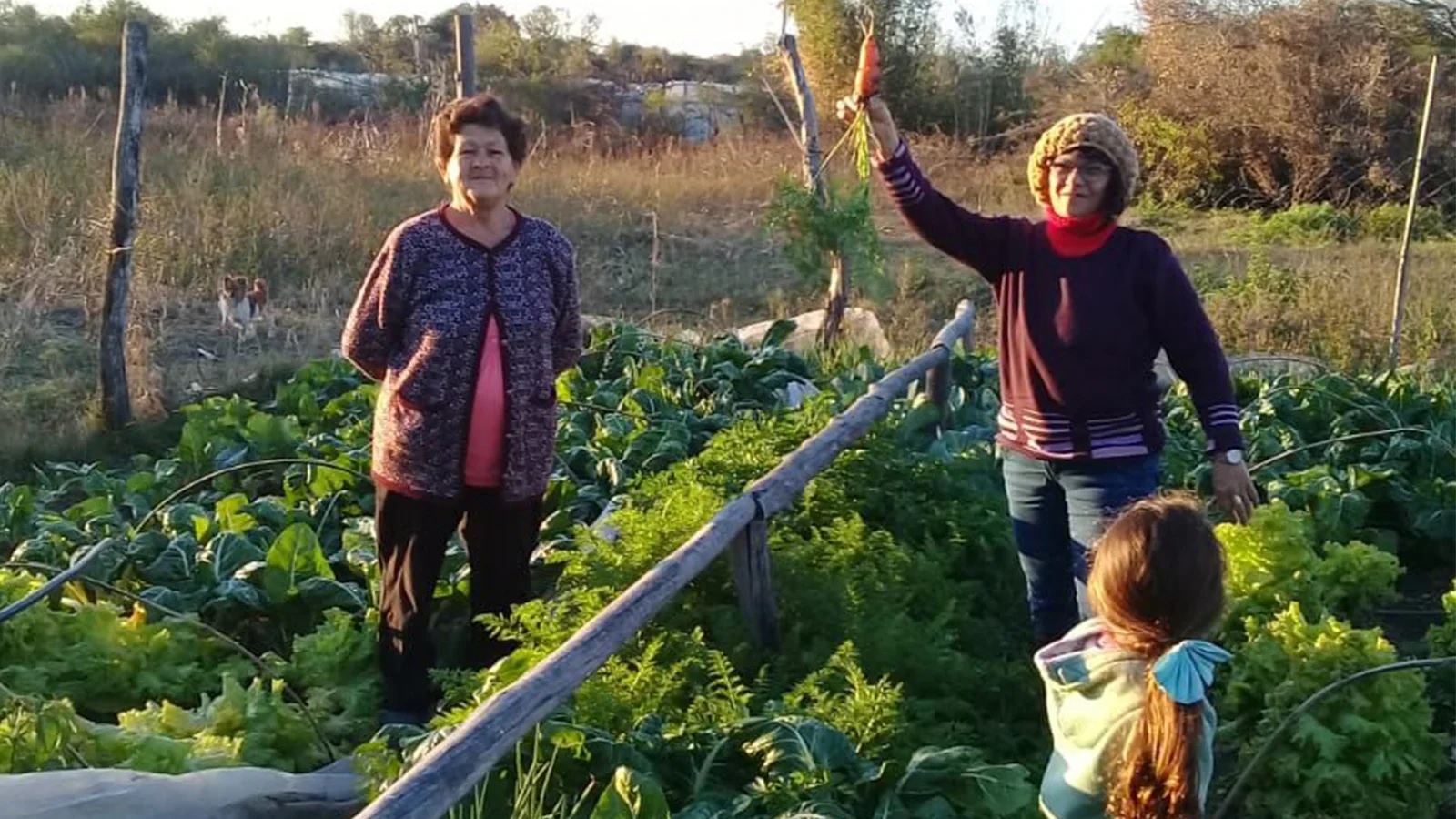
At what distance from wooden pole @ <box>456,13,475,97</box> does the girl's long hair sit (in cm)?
586

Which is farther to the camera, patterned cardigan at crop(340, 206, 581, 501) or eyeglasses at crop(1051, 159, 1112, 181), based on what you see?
patterned cardigan at crop(340, 206, 581, 501)

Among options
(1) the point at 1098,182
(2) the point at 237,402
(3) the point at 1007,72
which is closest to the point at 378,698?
(1) the point at 1098,182

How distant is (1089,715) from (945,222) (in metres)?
1.57

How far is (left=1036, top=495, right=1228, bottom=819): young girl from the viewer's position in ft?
8.04

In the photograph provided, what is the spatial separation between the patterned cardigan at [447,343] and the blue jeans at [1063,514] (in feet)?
4.22

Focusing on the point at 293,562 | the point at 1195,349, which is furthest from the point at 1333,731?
the point at 293,562

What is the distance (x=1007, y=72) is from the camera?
81.3ft

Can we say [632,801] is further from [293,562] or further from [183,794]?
[293,562]

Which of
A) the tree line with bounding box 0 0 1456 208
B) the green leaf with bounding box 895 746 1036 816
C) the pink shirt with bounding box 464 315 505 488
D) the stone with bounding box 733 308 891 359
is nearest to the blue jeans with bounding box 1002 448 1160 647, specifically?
the green leaf with bounding box 895 746 1036 816

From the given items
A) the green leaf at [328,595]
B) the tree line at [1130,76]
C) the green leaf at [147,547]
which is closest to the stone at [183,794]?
the green leaf at [328,595]

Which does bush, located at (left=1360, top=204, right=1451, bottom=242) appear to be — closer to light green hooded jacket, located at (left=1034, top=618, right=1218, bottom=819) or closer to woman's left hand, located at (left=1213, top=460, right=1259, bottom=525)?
woman's left hand, located at (left=1213, top=460, right=1259, bottom=525)

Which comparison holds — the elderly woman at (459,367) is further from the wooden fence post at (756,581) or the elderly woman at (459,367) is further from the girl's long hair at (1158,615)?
the girl's long hair at (1158,615)

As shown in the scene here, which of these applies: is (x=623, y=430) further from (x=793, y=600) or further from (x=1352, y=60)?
(x=1352, y=60)

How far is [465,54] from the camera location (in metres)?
7.93
